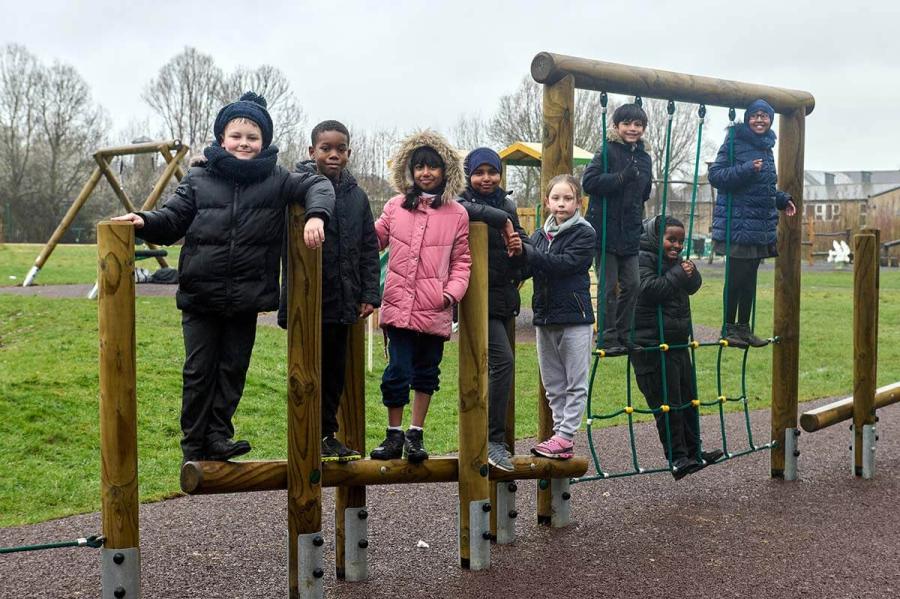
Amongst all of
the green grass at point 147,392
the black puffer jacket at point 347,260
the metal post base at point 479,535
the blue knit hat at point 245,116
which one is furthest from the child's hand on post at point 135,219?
the green grass at point 147,392

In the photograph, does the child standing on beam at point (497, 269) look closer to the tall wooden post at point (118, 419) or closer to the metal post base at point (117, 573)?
the tall wooden post at point (118, 419)

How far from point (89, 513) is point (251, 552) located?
52.3 inches

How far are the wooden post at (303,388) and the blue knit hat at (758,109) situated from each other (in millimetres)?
3503

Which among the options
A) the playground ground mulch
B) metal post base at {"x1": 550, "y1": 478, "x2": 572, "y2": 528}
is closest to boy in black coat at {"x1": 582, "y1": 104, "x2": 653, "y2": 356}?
metal post base at {"x1": 550, "y1": 478, "x2": 572, "y2": 528}

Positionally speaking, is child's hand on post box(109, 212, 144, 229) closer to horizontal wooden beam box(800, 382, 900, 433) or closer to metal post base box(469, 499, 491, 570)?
metal post base box(469, 499, 491, 570)

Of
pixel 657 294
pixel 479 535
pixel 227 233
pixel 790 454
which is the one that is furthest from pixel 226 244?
pixel 790 454

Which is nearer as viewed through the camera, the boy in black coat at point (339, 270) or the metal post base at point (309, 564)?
the metal post base at point (309, 564)

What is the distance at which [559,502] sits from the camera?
5.64 m

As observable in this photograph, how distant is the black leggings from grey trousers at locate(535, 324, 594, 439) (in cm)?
176

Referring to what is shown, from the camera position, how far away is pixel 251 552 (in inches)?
203

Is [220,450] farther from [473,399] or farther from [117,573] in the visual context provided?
[473,399]

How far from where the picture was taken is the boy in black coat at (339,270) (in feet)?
14.3

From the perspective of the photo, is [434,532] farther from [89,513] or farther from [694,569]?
[89,513]

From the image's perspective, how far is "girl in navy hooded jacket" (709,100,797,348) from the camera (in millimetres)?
6441
